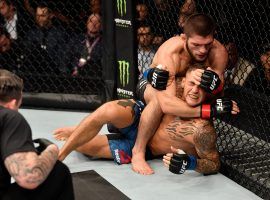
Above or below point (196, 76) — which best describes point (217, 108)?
below

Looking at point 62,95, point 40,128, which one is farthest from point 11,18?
point 40,128

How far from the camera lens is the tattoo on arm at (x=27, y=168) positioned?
1.58 meters

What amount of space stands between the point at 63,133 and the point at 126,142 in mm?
414

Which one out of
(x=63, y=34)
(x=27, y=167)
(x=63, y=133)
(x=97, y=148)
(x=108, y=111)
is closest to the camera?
(x=27, y=167)

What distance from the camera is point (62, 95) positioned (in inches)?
139

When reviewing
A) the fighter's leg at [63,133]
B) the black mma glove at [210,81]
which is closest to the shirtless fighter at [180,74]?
the black mma glove at [210,81]

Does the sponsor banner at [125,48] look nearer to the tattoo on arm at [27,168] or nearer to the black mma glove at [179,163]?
the black mma glove at [179,163]

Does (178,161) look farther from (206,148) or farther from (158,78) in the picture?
(158,78)

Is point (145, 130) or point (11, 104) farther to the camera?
point (145, 130)

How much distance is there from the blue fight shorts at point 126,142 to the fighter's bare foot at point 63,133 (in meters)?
0.29

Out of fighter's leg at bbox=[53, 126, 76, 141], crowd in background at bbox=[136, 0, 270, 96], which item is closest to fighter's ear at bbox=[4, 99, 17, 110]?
fighter's leg at bbox=[53, 126, 76, 141]

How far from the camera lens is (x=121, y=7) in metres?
3.19

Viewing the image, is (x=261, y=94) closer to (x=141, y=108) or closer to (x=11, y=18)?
(x=141, y=108)

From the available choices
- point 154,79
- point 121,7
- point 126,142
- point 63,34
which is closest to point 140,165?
point 126,142
